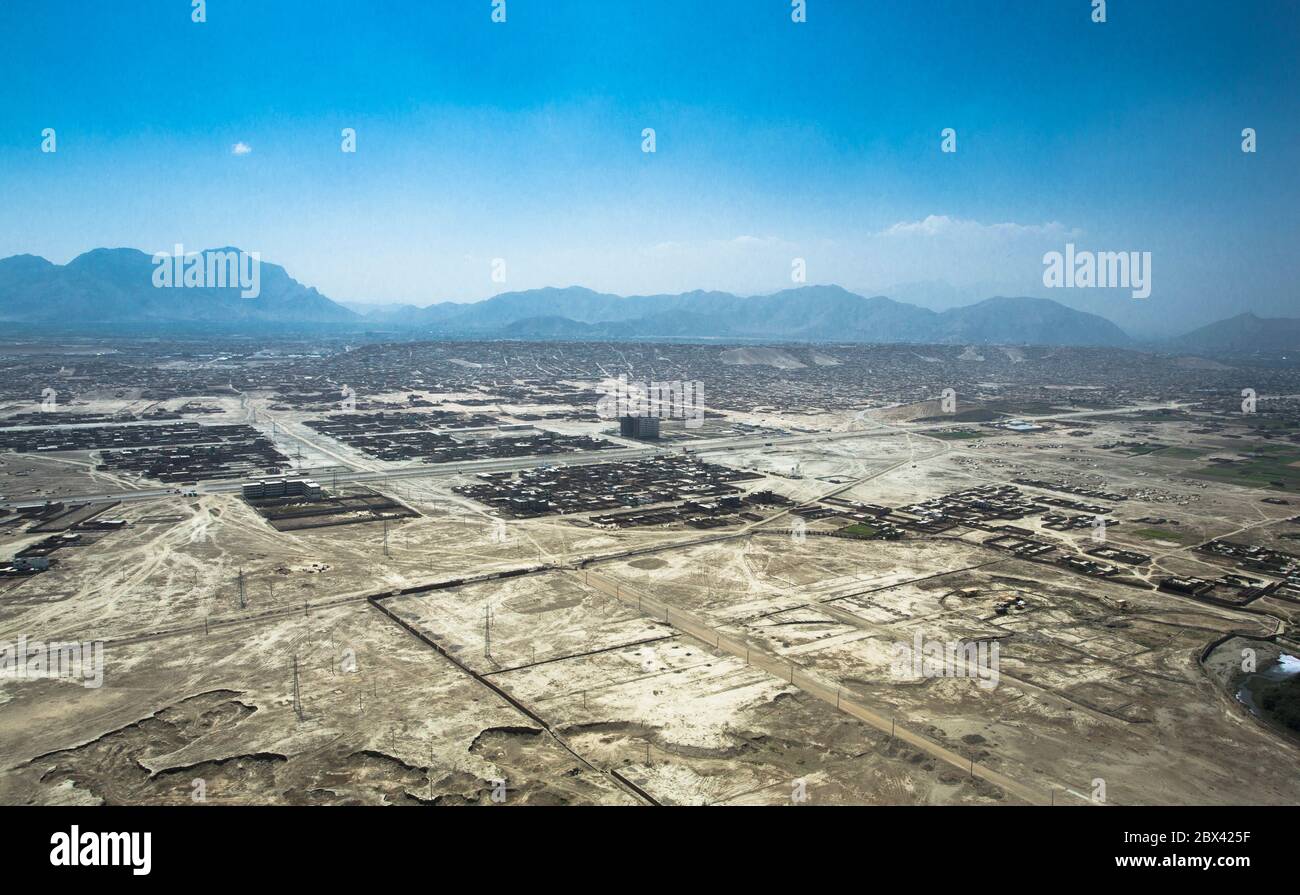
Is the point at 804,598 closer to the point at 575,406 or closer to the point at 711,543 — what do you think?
the point at 711,543

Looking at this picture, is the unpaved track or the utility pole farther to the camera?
the utility pole

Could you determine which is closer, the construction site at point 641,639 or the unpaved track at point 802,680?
the unpaved track at point 802,680

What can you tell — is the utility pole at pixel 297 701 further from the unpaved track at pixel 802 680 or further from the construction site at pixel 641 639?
the unpaved track at pixel 802 680

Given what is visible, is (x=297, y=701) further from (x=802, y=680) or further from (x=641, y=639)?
(x=802, y=680)

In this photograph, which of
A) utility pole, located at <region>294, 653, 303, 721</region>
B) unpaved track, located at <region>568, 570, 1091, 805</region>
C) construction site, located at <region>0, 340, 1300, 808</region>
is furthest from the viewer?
utility pole, located at <region>294, 653, 303, 721</region>

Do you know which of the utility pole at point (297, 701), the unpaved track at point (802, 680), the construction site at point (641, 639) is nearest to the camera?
Answer: the unpaved track at point (802, 680)

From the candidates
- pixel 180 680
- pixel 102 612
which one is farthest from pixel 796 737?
pixel 102 612

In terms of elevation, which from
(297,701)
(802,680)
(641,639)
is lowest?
(802,680)

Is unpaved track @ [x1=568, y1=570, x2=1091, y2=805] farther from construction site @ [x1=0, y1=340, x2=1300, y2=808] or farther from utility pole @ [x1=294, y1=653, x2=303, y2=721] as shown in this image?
utility pole @ [x1=294, y1=653, x2=303, y2=721]

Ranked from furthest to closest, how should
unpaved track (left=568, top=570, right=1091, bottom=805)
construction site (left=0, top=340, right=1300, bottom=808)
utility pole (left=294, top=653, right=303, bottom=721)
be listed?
utility pole (left=294, top=653, right=303, bottom=721)
construction site (left=0, top=340, right=1300, bottom=808)
unpaved track (left=568, top=570, right=1091, bottom=805)

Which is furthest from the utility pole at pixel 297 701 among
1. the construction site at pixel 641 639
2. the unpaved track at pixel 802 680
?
the unpaved track at pixel 802 680

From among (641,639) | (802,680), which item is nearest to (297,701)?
(641,639)

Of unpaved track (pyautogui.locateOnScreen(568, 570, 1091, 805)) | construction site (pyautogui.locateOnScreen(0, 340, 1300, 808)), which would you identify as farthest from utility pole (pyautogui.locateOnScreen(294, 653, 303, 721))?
unpaved track (pyautogui.locateOnScreen(568, 570, 1091, 805))
